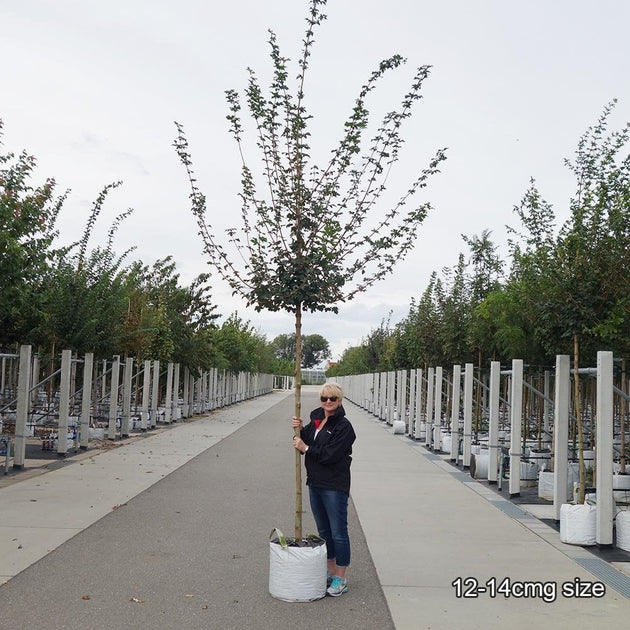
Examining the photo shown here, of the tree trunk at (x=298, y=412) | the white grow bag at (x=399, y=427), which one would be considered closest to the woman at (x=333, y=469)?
the tree trunk at (x=298, y=412)

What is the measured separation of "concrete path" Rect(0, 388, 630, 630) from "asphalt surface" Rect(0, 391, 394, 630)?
2cm

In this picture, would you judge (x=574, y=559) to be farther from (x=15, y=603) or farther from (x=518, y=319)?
(x=518, y=319)

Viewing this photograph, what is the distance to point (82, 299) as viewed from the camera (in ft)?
56.9

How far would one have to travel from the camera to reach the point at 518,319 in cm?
1575

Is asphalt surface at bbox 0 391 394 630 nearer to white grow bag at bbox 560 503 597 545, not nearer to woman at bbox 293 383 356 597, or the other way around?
woman at bbox 293 383 356 597

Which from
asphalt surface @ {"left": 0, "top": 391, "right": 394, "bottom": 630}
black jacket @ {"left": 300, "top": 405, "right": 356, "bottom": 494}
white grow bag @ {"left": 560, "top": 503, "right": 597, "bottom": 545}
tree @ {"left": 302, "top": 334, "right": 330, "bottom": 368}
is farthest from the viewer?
tree @ {"left": 302, "top": 334, "right": 330, "bottom": 368}

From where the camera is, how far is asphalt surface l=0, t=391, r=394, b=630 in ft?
17.3

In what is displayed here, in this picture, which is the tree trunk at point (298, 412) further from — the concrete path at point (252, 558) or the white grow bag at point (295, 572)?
the concrete path at point (252, 558)

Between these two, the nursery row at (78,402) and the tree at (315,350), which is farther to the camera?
the tree at (315,350)

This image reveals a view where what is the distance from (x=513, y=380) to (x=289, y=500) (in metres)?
3.67

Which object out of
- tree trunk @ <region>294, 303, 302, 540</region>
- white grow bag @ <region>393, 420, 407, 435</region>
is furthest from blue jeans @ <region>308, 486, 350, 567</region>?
white grow bag @ <region>393, 420, 407, 435</region>

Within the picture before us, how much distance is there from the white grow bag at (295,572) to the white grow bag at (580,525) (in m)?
3.58

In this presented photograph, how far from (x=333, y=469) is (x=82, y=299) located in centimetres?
1268

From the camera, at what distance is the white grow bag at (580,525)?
8.12 metres
